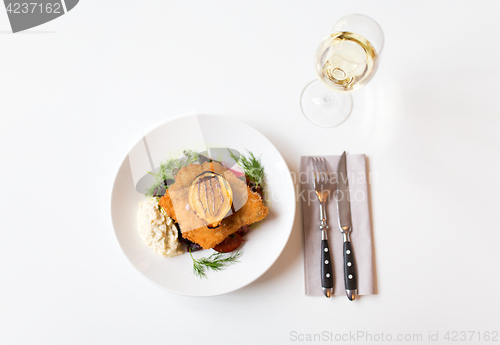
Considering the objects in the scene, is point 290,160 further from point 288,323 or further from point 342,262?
point 288,323

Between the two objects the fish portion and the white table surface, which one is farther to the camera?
the white table surface

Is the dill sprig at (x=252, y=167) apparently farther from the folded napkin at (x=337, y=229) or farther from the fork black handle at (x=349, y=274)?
the fork black handle at (x=349, y=274)

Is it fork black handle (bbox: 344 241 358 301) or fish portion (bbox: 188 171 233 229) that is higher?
fish portion (bbox: 188 171 233 229)

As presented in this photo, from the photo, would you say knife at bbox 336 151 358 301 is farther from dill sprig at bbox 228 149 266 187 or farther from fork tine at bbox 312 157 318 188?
dill sprig at bbox 228 149 266 187

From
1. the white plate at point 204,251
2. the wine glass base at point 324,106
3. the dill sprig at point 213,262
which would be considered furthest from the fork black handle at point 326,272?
the wine glass base at point 324,106

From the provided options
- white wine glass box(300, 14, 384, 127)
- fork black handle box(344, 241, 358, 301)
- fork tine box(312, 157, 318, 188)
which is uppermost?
white wine glass box(300, 14, 384, 127)

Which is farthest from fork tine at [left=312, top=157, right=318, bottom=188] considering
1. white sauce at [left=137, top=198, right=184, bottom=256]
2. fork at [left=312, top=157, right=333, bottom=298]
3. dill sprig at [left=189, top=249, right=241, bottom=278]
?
white sauce at [left=137, top=198, right=184, bottom=256]

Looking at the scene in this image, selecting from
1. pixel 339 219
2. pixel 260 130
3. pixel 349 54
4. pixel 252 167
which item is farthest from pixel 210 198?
pixel 349 54

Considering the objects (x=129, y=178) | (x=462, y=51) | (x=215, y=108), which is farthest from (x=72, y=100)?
(x=462, y=51)

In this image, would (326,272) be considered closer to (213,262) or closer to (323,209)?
(323,209)
